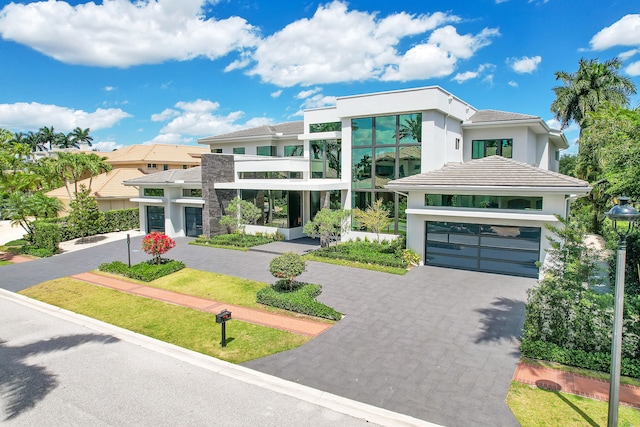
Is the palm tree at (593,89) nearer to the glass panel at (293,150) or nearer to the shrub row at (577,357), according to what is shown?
the glass panel at (293,150)

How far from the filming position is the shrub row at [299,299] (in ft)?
42.0

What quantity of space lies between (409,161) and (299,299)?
39.5 feet

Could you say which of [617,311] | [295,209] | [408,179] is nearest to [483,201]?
[408,179]

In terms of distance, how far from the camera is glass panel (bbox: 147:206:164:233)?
29.6 metres

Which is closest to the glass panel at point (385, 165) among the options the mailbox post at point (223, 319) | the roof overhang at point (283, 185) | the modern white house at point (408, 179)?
the modern white house at point (408, 179)

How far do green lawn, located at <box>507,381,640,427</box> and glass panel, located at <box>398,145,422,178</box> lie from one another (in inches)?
597

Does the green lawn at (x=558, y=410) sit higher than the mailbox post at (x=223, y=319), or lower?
lower

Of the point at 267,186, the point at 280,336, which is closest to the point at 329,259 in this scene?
the point at 267,186

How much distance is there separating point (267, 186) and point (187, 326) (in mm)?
14001

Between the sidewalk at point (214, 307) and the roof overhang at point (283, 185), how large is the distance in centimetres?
995

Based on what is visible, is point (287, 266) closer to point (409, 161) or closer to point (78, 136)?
point (409, 161)

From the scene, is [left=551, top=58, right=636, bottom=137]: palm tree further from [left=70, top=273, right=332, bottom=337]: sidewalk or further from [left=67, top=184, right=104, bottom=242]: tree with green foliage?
[left=67, top=184, right=104, bottom=242]: tree with green foliage

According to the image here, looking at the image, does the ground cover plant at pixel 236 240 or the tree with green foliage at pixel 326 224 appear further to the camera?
the ground cover plant at pixel 236 240

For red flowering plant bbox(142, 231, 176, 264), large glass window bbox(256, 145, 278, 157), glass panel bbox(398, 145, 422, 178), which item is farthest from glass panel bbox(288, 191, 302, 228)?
red flowering plant bbox(142, 231, 176, 264)
